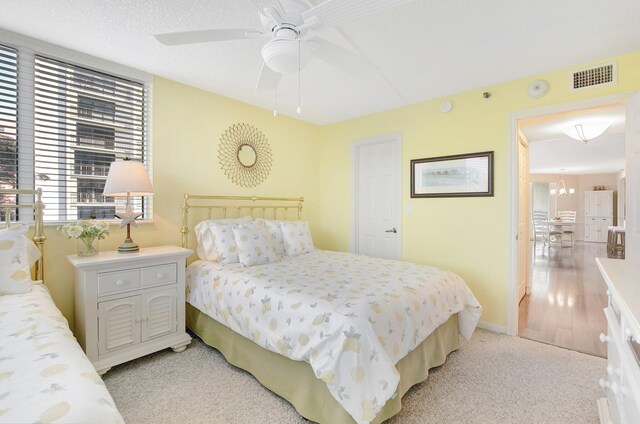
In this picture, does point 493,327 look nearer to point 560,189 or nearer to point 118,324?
point 118,324

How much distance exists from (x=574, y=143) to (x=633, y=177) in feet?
14.0

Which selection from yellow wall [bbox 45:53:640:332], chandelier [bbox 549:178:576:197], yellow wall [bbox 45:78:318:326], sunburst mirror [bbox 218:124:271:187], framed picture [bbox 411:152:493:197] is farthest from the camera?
chandelier [bbox 549:178:576:197]

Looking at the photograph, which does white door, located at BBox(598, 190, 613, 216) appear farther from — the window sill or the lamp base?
the lamp base

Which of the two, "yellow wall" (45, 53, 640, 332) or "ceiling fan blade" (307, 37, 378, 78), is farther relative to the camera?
"yellow wall" (45, 53, 640, 332)

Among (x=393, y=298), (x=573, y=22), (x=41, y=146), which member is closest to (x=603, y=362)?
(x=393, y=298)

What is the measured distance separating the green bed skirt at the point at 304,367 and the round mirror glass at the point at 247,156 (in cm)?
179

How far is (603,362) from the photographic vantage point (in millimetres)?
2414

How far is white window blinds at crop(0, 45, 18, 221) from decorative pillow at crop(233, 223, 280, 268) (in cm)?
169

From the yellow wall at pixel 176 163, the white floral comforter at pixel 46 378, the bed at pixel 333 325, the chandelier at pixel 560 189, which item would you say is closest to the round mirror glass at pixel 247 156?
the yellow wall at pixel 176 163

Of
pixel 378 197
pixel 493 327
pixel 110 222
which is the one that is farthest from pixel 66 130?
pixel 493 327

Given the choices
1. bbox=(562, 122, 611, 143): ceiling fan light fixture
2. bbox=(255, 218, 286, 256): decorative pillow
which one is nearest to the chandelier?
bbox=(562, 122, 611, 143): ceiling fan light fixture

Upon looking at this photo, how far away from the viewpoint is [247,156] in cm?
369

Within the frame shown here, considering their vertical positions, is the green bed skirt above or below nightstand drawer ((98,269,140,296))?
below

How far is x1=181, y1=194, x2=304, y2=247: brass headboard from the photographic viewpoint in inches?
124
